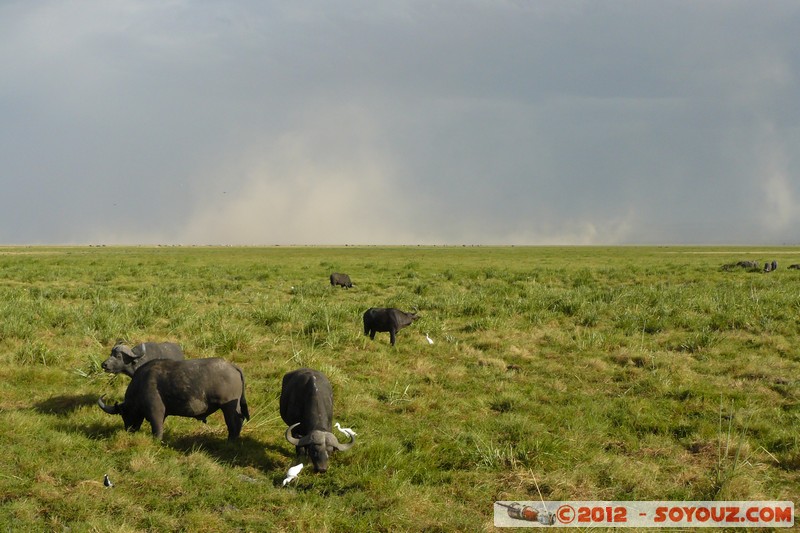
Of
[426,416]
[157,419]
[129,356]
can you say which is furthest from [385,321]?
[157,419]

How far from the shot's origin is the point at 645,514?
5961 mm

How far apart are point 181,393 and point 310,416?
5.69ft

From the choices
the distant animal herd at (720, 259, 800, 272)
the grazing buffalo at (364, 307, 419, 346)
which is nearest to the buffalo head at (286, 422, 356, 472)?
the grazing buffalo at (364, 307, 419, 346)

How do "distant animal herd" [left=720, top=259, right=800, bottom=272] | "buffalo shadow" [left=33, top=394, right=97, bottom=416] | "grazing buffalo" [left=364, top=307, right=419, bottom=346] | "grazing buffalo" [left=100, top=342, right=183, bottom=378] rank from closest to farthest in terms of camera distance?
"buffalo shadow" [left=33, top=394, right=97, bottom=416], "grazing buffalo" [left=100, top=342, right=183, bottom=378], "grazing buffalo" [left=364, top=307, right=419, bottom=346], "distant animal herd" [left=720, top=259, right=800, bottom=272]

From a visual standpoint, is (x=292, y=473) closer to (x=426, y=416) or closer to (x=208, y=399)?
(x=208, y=399)

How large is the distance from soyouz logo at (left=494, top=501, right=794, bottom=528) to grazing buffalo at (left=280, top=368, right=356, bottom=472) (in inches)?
83.0

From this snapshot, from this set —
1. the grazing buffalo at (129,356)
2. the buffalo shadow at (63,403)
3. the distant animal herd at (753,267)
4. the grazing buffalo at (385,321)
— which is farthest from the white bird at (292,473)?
the distant animal herd at (753,267)

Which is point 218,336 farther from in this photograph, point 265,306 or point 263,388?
point 265,306

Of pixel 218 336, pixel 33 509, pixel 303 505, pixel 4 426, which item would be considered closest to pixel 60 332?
pixel 218 336

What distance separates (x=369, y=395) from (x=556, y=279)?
2129cm

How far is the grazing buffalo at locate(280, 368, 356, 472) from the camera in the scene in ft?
22.1

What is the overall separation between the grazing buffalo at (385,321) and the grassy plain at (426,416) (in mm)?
395

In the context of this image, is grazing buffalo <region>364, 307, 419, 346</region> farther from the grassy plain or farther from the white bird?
the white bird

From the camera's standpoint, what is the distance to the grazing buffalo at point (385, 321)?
46.1ft
